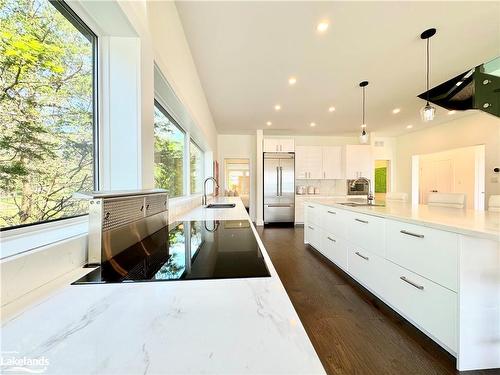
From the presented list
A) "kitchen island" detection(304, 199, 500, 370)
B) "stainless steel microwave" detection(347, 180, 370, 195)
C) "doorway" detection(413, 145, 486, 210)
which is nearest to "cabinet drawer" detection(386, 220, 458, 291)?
"kitchen island" detection(304, 199, 500, 370)

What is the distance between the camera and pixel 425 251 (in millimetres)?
1403

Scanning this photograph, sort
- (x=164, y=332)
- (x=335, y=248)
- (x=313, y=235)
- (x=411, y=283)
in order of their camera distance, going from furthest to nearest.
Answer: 1. (x=313, y=235)
2. (x=335, y=248)
3. (x=411, y=283)
4. (x=164, y=332)

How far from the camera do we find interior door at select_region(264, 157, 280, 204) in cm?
611

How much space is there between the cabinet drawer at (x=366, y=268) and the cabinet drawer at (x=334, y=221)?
24 centimetres

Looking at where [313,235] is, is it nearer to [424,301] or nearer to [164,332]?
[424,301]

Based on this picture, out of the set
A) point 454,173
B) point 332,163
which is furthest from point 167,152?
point 454,173

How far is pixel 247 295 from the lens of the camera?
50 cm

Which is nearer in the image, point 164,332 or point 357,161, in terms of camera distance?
point 164,332

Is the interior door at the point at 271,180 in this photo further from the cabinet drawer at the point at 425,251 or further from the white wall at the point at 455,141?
the cabinet drawer at the point at 425,251

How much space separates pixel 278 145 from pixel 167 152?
14.0ft

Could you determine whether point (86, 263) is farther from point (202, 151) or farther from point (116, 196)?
point (202, 151)

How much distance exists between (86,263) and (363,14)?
2814mm

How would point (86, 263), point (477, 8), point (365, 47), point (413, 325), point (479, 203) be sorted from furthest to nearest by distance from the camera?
point (479, 203), point (365, 47), point (477, 8), point (413, 325), point (86, 263)

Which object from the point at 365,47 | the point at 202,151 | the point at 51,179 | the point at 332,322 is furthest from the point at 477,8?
the point at 202,151
